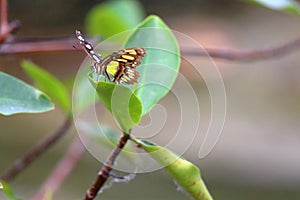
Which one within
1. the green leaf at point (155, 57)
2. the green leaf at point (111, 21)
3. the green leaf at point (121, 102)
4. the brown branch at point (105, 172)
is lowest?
the brown branch at point (105, 172)

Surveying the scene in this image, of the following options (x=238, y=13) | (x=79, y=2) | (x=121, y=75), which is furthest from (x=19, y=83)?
(x=238, y=13)

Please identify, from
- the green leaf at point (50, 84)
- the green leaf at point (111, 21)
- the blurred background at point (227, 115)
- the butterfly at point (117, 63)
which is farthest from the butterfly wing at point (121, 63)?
the blurred background at point (227, 115)

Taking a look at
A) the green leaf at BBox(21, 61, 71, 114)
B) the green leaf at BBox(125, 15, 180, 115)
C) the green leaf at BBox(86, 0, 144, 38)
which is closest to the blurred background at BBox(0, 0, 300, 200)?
the green leaf at BBox(86, 0, 144, 38)

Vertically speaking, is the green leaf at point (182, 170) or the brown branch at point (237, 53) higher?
the brown branch at point (237, 53)

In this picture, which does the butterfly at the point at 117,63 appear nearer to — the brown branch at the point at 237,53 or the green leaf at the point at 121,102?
the green leaf at the point at 121,102

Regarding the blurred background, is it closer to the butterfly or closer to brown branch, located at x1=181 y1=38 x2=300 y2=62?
brown branch, located at x1=181 y1=38 x2=300 y2=62
